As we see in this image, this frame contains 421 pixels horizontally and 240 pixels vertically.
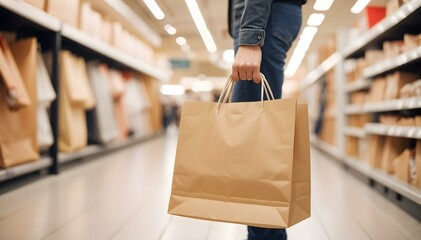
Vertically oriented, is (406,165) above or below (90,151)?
above

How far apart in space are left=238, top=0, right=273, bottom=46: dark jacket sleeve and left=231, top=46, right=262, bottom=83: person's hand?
0.02m

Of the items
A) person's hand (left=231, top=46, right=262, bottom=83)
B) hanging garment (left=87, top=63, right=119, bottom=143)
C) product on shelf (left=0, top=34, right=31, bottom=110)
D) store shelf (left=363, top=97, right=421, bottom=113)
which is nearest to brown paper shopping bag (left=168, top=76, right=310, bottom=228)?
person's hand (left=231, top=46, right=262, bottom=83)

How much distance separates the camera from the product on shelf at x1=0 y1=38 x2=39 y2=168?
197cm

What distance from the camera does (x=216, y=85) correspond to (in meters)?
17.4

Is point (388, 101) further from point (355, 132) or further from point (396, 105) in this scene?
point (355, 132)

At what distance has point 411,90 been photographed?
177cm

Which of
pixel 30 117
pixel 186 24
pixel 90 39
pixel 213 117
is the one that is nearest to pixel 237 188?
pixel 213 117

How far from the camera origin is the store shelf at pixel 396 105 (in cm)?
166

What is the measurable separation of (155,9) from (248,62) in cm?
55

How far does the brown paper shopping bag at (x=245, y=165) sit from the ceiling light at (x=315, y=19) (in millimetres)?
536

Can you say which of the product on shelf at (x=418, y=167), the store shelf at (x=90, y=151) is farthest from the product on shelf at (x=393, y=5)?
the store shelf at (x=90, y=151)

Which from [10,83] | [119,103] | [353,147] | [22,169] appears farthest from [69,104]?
[353,147]

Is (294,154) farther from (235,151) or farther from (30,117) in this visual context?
(30,117)

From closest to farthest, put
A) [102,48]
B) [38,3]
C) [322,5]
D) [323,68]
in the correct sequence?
[322,5]
[38,3]
[102,48]
[323,68]
